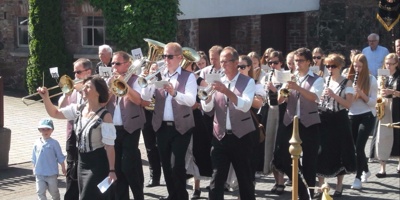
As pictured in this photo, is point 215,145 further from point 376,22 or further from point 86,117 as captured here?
point 376,22

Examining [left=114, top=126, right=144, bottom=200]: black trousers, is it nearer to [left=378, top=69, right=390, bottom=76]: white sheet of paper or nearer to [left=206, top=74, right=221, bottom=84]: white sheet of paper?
[left=206, top=74, right=221, bottom=84]: white sheet of paper

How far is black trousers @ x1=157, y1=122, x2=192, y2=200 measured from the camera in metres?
10.1

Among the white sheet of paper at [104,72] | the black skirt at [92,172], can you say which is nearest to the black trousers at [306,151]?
the white sheet of paper at [104,72]

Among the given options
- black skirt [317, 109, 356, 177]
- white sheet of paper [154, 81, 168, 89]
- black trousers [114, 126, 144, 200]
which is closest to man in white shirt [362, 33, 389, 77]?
black skirt [317, 109, 356, 177]

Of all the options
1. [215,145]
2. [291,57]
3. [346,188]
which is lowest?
[346,188]

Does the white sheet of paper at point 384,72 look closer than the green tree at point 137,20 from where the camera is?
Yes

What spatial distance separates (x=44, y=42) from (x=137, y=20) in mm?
2358

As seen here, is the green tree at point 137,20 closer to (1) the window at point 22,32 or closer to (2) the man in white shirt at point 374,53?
(1) the window at point 22,32

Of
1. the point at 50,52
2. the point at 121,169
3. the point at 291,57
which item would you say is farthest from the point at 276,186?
the point at 50,52

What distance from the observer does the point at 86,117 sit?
868cm

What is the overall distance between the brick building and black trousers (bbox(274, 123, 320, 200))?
399 inches

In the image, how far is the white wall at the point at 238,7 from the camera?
2102 centimetres

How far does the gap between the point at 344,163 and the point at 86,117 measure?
410 centimetres

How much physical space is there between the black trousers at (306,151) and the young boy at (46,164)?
267 cm
